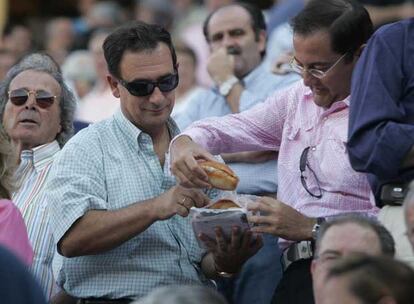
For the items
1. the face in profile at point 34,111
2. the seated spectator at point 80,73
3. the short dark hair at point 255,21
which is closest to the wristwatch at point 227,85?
the short dark hair at point 255,21

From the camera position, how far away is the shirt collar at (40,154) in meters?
8.12

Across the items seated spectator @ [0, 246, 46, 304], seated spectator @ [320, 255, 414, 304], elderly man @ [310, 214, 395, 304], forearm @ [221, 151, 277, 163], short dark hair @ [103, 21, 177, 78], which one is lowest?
forearm @ [221, 151, 277, 163]

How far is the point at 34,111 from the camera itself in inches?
326

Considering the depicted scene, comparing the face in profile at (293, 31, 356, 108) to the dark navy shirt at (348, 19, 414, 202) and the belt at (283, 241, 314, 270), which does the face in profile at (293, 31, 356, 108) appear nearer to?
the dark navy shirt at (348, 19, 414, 202)

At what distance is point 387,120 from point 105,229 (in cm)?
144

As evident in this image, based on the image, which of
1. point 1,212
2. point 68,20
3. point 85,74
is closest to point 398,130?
point 1,212

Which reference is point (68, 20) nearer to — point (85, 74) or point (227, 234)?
point (85, 74)

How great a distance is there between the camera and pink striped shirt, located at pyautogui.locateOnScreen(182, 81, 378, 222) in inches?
266

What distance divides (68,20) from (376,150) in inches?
420

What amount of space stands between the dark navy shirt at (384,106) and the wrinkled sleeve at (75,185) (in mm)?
1279

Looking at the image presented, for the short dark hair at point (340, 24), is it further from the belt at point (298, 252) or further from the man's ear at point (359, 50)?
the belt at point (298, 252)

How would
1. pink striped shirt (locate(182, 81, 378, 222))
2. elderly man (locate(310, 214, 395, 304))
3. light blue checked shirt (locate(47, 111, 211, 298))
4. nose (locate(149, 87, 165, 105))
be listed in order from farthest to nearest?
nose (locate(149, 87, 165, 105)) → light blue checked shirt (locate(47, 111, 211, 298)) → pink striped shirt (locate(182, 81, 378, 222)) → elderly man (locate(310, 214, 395, 304))

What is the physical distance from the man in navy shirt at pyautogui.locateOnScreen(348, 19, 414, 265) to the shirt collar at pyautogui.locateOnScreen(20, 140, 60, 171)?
2.29 m

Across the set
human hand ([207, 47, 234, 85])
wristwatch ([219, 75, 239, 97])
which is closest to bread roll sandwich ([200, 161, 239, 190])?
wristwatch ([219, 75, 239, 97])
